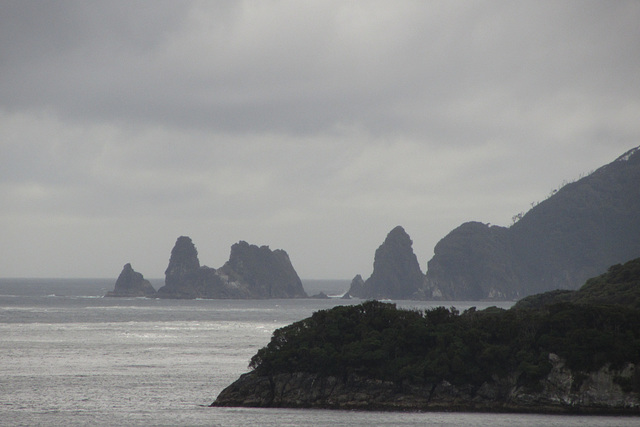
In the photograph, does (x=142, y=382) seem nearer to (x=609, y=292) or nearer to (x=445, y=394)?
(x=445, y=394)

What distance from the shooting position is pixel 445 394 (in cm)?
6725

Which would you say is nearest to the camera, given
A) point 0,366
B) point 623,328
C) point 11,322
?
point 623,328

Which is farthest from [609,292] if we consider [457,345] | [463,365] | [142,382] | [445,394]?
[142,382]

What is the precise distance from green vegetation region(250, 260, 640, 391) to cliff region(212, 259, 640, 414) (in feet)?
0.31

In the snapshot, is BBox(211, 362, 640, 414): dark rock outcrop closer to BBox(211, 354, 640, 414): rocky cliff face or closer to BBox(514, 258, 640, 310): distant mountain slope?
BBox(211, 354, 640, 414): rocky cliff face

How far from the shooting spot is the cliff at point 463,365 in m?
65.1

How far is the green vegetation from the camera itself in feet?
221

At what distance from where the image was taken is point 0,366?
294ft

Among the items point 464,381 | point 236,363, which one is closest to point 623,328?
point 464,381

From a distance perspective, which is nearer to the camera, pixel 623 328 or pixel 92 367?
pixel 623 328

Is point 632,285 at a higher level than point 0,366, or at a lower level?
higher

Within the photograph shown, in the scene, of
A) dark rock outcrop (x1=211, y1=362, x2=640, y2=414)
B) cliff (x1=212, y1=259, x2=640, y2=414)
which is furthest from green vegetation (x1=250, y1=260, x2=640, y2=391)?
dark rock outcrop (x1=211, y1=362, x2=640, y2=414)

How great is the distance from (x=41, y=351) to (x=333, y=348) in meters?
50.7

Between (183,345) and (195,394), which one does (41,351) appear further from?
(195,394)
